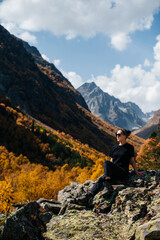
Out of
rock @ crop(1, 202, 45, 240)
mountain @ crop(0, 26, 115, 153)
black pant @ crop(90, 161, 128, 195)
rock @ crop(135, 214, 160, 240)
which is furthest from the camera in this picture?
mountain @ crop(0, 26, 115, 153)

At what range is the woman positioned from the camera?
6.93m

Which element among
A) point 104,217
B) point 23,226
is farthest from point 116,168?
point 23,226

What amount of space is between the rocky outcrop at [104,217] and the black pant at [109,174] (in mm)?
252

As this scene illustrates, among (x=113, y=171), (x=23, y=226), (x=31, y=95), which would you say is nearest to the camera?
(x=23, y=226)

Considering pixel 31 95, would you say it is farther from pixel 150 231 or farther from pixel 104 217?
pixel 150 231

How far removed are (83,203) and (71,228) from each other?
1467 millimetres

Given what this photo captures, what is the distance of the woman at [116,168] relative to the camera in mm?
6934

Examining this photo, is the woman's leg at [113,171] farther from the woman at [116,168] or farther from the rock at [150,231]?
the rock at [150,231]

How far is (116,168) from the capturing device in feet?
23.6

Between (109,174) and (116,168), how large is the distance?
494mm

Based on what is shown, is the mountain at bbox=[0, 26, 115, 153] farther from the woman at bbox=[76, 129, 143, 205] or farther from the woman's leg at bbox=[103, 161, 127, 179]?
the woman's leg at bbox=[103, 161, 127, 179]

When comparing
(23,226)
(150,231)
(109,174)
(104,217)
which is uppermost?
(109,174)

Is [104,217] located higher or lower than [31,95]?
lower

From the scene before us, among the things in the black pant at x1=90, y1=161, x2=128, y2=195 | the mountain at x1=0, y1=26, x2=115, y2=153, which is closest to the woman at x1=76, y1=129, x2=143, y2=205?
the black pant at x1=90, y1=161, x2=128, y2=195
